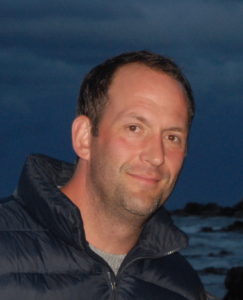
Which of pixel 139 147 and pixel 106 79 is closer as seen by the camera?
pixel 139 147

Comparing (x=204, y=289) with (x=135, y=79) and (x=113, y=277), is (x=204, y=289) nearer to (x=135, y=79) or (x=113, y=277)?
(x=113, y=277)

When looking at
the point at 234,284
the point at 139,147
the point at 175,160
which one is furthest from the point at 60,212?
the point at 234,284

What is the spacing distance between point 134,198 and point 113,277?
1.46ft

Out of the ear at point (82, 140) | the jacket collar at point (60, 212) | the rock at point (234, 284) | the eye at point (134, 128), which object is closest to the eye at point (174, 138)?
the eye at point (134, 128)

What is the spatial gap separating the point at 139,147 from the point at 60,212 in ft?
1.76

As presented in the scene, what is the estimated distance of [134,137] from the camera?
4.68 meters

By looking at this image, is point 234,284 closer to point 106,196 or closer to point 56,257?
point 106,196

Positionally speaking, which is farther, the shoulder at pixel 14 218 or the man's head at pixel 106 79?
the man's head at pixel 106 79

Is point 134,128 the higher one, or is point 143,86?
point 143,86

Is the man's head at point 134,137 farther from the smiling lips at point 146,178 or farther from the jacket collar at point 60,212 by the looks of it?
the jacket collar at point 60,212

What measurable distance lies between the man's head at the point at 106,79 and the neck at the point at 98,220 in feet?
1.14

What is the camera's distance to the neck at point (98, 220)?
15.9 ft

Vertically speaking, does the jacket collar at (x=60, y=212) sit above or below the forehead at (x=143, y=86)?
below

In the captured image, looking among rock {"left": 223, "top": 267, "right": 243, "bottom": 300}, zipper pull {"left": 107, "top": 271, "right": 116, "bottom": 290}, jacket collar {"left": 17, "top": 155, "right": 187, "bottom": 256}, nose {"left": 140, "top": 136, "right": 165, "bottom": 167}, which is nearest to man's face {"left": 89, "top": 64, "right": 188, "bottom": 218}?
nose {"left": 140, "top": 136, "right": 165, "bottom": 167}
